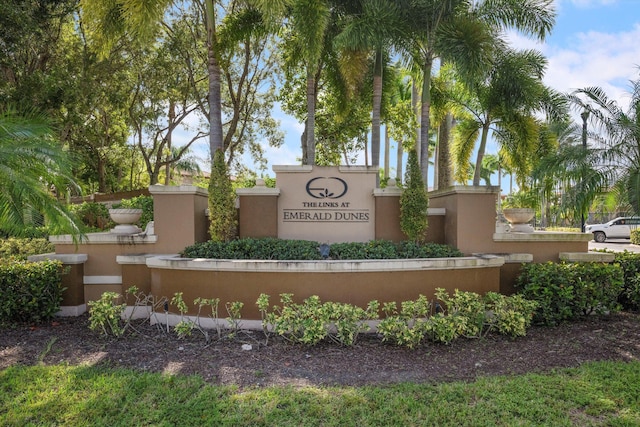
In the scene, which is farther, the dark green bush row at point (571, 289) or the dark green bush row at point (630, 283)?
the dark green bush row at point (630, 283)

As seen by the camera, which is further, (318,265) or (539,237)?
(539,237)

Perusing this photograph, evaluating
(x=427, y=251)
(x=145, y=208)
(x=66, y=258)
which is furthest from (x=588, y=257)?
(x=145, y=208)

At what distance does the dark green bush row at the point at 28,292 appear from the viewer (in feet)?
22.0

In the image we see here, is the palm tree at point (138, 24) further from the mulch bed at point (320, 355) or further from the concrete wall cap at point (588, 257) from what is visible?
the concrete wall cap at point (588, 257)

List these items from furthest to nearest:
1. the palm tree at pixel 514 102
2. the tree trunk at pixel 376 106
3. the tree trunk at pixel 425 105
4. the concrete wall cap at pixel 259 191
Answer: the tree trunk at pixel 376 106, the palm tree at pixel 514 102, the tree trunk at pixel 425 105, the concrete wall cap at pixel 259 191

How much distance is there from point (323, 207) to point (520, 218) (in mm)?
4198

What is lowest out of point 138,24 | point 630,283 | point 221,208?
point 630,283

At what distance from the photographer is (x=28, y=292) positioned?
6805mm

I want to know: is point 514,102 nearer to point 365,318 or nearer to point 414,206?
point 414,206

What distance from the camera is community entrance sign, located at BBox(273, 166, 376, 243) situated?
884 centimetres

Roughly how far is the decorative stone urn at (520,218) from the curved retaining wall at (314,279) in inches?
101

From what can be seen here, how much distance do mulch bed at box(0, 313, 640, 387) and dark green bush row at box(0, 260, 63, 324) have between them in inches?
14.5

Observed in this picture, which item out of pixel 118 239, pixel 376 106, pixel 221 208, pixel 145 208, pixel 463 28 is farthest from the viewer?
pixel 145 208

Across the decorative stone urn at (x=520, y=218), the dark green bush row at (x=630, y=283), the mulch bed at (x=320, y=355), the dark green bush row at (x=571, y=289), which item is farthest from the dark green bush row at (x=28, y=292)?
the dark green bush row at (x=630, y=283)
